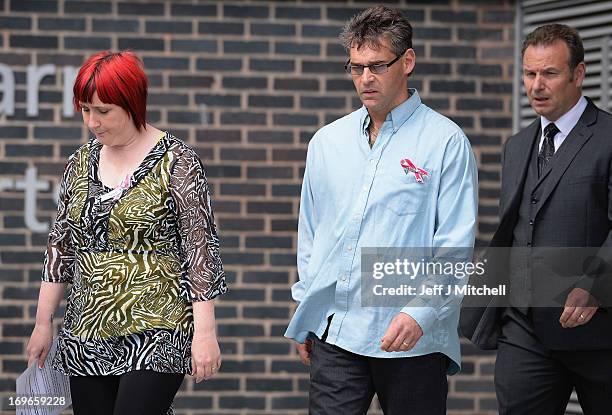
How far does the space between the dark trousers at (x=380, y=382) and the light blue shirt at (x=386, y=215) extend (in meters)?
0.06

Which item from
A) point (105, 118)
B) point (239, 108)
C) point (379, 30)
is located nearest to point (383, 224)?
point (379, 30)

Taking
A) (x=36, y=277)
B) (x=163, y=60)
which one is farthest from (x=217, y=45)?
(x=36, y=277)

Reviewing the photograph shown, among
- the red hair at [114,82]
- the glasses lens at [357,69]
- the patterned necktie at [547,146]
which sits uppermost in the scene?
the glasses lens at [357,69]

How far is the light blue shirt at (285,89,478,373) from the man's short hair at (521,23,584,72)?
0.65m

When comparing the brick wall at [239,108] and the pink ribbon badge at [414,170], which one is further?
the brick wall at [239,108]

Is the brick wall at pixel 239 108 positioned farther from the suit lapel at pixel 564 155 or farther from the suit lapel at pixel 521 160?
the suit lapel at pixel 564 155

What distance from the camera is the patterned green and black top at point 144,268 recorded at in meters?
4.27

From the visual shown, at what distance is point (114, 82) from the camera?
428 cm

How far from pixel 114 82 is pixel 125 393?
1120mm

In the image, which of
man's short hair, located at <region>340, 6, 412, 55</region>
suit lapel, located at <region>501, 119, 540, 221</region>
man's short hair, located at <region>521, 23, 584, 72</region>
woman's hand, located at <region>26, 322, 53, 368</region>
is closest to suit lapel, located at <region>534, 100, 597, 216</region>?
suit lapel, located at <region>501, 119, 540, 221</region>

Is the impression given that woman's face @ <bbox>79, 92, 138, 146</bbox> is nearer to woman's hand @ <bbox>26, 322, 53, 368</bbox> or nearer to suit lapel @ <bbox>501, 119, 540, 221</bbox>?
woman's hand @ <bbox>26, 322, 53, 368</bbox>

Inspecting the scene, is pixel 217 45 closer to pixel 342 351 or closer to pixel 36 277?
pixel 36 277

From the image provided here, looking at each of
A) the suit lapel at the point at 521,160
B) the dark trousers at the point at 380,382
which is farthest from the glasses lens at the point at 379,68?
the dark trousers at the point at 380,382

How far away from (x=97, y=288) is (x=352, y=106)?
3125mm
